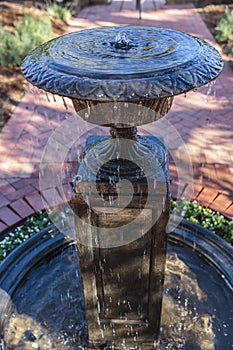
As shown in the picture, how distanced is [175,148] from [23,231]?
1850mm

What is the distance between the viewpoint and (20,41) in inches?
225

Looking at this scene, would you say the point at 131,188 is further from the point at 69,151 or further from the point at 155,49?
the point at 69,151

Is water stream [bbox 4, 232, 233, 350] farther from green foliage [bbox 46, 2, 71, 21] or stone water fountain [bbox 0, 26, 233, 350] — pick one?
green foliage [bbox 46, 2, 71, 21]

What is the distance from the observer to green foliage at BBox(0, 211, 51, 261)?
2807mm

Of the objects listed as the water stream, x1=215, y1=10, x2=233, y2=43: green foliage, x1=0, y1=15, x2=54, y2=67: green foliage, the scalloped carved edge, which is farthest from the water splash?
x1=215, y1=10, x2=233, y2=43: green foliage

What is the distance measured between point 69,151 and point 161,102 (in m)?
2.49

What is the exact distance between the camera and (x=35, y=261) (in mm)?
2674

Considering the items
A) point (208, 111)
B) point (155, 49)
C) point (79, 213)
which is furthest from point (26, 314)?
point (208, 111)

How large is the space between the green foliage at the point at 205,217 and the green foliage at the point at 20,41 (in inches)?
153

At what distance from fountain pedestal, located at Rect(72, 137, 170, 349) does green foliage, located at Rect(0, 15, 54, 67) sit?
424 centimetres

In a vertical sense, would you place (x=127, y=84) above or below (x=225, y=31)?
below

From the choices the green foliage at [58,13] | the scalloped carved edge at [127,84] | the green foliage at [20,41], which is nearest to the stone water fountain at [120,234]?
the scalloped carved edge at [127,84]

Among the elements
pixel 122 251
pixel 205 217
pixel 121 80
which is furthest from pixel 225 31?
pixel 121 80

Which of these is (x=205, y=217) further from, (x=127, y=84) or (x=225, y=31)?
(x=225, y=31)
